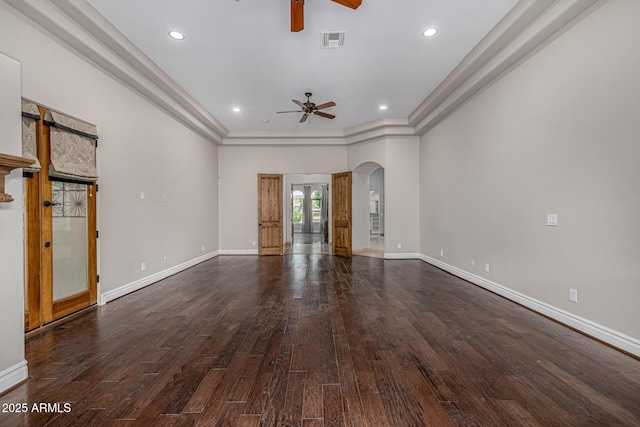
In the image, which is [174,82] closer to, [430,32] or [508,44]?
[430,32]

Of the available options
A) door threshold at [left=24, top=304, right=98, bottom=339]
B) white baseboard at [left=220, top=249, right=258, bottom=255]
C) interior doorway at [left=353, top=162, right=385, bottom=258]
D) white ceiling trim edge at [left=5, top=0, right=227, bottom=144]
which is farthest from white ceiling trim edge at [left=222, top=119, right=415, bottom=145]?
door threshold at [left=24, top=304, right=98, bottom=339]

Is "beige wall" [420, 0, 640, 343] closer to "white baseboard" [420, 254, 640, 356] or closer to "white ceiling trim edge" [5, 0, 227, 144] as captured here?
"white baseboard" [420, 254, 640, 356]

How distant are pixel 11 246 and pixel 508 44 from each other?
17.0ft

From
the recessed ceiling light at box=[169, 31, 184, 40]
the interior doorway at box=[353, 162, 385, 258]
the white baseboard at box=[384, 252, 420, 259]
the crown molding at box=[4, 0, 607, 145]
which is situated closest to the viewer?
the crown molding at box=[4, 0, 607, 145]

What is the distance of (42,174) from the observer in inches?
116

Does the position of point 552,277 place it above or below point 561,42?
below

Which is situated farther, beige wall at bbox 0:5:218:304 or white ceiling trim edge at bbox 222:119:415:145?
white ceiling trim edge at bbox 222:119:415:145

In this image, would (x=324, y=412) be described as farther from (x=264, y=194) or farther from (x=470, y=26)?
(x=264, y=194)

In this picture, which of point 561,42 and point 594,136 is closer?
point 594,136

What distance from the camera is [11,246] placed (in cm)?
185

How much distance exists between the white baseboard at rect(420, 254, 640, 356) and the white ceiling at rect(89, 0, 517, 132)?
3.33 m

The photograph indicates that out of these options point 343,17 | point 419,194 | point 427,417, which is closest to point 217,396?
point 427,417

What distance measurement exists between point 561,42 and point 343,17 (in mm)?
2327

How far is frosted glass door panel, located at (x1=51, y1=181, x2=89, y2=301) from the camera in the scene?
309 cm
